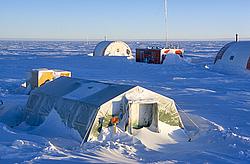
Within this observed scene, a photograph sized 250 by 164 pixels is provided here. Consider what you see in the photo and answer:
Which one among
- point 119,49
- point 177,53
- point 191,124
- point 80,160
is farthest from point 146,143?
point 119,49

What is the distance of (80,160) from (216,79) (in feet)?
55.9

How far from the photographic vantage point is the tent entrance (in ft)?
31.9

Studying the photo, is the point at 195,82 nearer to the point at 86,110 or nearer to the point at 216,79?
the point at 216,79

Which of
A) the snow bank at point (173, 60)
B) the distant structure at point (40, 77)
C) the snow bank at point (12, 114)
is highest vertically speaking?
the distant structure at point (40, 77)

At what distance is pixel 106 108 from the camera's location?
9.31 meters

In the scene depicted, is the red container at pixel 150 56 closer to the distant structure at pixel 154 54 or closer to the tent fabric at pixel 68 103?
the distant structure at pixel 154 54

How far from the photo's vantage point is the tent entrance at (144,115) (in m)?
9.72

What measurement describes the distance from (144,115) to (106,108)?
1105 millimetres

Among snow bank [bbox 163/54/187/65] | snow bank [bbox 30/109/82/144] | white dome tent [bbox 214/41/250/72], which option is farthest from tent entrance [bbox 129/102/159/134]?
snow bank [bbox 163/54/187/65]

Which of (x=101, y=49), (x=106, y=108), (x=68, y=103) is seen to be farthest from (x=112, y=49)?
(x=106, y=108)

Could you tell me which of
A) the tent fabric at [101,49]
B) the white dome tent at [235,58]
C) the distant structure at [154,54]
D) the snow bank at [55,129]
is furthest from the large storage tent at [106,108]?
the tent fabric at [101,49]

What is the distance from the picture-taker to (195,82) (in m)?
21.8

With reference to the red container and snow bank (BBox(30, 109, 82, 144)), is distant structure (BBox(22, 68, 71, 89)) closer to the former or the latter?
snow bank (BBox(30, 109, 82, 144))

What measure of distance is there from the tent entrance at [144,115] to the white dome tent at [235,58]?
17957mm
